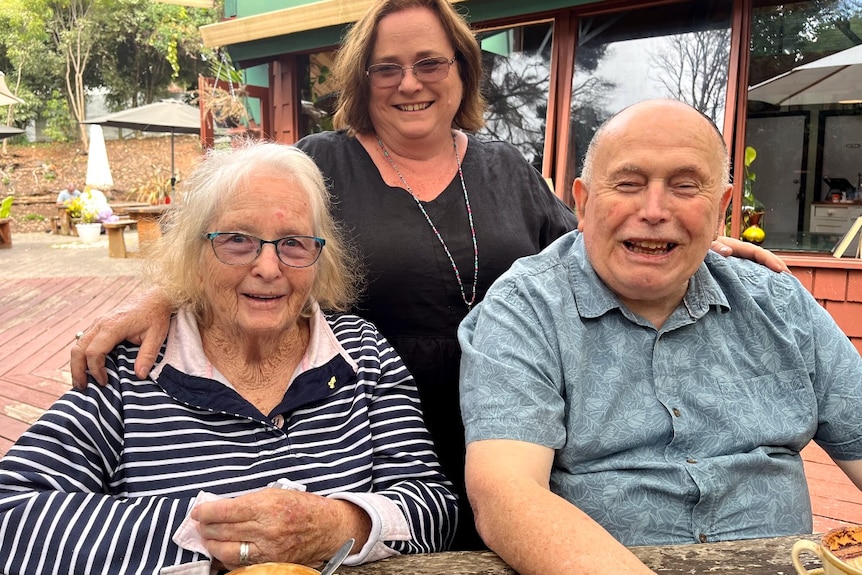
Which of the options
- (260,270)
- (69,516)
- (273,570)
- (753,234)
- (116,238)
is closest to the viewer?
(273,570)

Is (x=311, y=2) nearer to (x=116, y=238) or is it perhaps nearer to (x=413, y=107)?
(x=413, y=107)

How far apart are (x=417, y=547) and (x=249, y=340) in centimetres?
59

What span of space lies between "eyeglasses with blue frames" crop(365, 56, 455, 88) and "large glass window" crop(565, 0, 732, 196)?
9.01ft

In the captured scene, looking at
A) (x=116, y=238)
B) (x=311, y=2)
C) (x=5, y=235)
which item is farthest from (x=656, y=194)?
(x=5, y=235)

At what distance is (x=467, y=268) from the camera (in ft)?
6.59

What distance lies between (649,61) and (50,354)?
196 inches

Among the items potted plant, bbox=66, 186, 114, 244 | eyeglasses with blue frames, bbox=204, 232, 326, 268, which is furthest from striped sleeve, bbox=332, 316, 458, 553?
potted plant, bbox=66, 186, 114, 244

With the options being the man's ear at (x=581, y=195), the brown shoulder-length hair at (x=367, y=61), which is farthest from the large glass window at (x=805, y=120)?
the man's ear at (x=581, y=195)

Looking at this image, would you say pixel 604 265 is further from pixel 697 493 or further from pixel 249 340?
pixel 249 340

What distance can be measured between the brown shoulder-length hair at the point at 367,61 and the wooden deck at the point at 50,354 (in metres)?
2.04

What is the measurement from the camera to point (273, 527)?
1.19 metres

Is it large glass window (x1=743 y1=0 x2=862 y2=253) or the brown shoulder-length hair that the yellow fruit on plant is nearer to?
large glass window (x1=743 y1=0 x2=862 y2=253)

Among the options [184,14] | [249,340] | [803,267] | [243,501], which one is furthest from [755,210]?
[184,14]

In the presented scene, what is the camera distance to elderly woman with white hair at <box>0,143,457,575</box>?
120 cm
